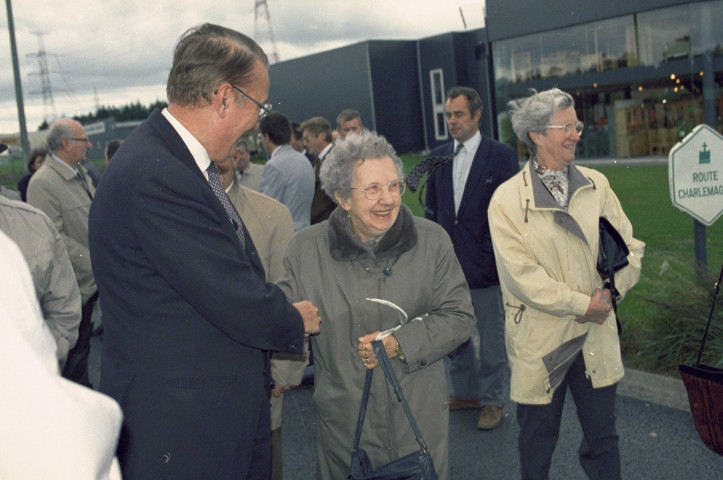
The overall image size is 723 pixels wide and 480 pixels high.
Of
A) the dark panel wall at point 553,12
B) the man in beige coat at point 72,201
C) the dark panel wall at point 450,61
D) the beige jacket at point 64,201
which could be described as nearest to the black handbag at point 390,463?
the man in beige coat at point 72,201

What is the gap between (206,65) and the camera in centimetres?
221

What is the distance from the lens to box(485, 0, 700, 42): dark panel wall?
39.7 ft

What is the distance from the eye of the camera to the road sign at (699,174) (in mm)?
5328

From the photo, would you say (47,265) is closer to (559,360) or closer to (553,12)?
(559,360)

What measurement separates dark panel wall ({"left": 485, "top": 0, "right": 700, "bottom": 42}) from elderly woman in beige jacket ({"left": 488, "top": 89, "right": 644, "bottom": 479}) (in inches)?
212

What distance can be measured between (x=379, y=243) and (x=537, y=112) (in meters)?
1.35

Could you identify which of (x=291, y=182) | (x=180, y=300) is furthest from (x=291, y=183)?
(x=180, y=300)

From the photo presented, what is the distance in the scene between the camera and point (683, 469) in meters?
4.18

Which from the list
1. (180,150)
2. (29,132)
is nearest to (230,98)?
(180,150)

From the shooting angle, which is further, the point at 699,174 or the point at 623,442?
the point at 699,174

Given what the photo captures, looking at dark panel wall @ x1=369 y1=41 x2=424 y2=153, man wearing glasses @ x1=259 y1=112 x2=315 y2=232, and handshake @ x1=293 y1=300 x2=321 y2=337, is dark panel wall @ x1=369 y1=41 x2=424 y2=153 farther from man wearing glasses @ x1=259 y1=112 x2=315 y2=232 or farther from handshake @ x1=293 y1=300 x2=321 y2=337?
handshake @ x1=293 y1=300 x2=321 y2=337

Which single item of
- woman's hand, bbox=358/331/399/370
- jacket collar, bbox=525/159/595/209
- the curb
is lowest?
the curb

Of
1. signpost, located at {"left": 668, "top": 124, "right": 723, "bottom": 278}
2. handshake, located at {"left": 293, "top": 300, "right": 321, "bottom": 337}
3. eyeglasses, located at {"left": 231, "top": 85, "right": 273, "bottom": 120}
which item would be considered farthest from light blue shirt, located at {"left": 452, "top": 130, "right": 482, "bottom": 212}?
eyeglasses, located at {"left": 231, "top": 85, "right": 273, "bottom": 120}

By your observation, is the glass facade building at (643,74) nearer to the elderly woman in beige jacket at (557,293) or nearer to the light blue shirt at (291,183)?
the light blue shirt at (291,183)
